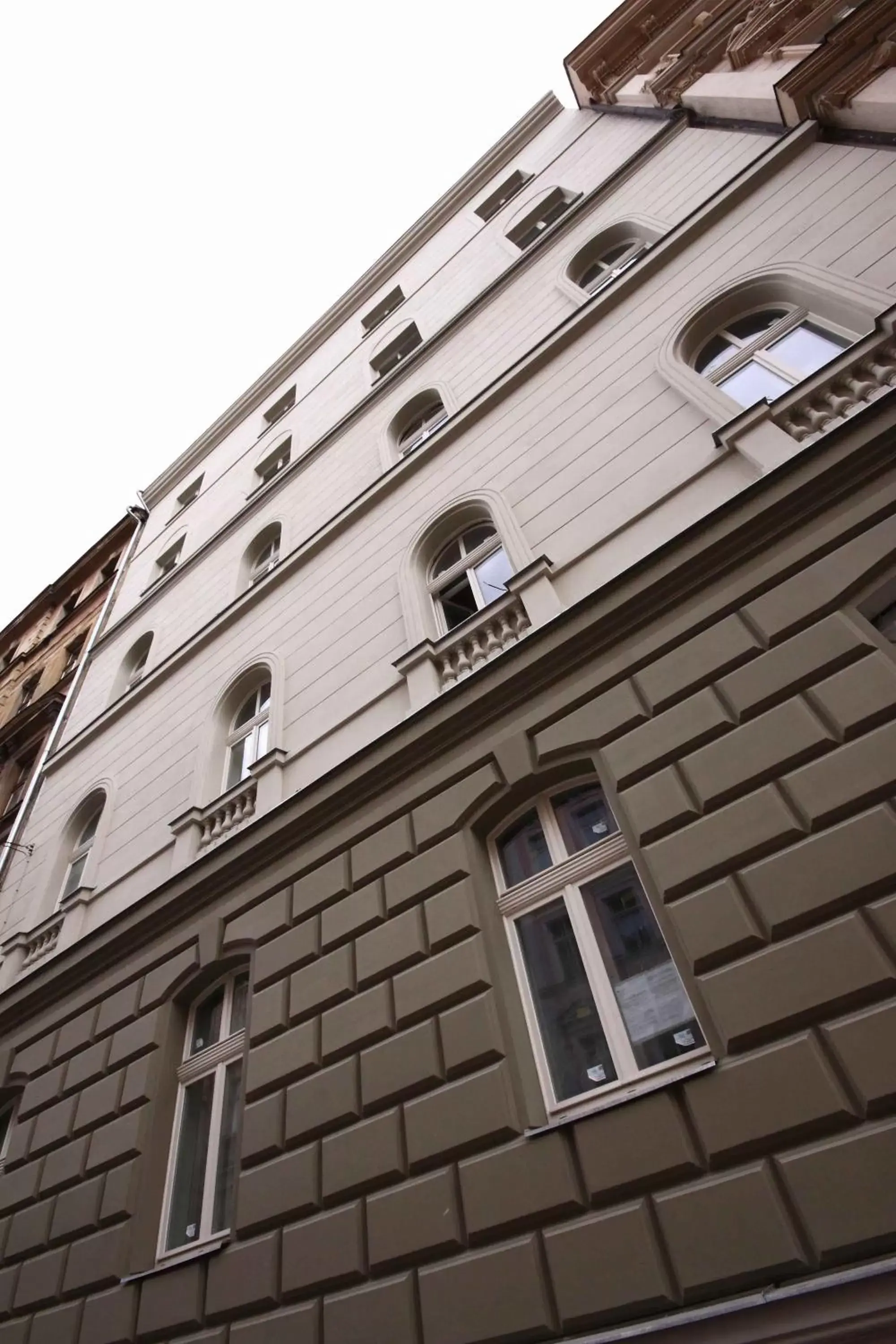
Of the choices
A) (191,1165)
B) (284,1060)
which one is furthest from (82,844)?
(284,1060)

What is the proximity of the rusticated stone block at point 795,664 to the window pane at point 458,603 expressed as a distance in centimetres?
378

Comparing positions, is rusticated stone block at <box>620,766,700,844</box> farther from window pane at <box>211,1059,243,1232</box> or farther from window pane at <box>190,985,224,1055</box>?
window pane at <box>190,985,224,1055</box>

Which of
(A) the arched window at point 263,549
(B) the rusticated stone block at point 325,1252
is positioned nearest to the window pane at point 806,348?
(B) the rusticated stone block at point 325,1252

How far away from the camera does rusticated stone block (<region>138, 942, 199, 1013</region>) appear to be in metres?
7.31

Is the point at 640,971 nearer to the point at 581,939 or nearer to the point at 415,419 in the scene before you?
the point at 581,939

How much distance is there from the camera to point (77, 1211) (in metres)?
6.49

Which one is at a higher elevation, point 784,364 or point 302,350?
point 302,350

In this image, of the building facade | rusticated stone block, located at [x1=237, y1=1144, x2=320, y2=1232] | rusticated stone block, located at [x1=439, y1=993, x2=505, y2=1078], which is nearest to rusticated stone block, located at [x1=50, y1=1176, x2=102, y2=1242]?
the building facade

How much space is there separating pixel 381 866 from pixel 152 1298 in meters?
3.37

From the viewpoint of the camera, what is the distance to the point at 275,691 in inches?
368

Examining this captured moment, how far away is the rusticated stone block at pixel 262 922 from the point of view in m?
6.83

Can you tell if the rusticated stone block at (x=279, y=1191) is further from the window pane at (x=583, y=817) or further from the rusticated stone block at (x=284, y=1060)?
the window pane at (x=583, y=817)

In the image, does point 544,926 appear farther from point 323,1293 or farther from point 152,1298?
point 152,1298

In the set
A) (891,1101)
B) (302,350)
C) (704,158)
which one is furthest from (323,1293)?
(302,350)
